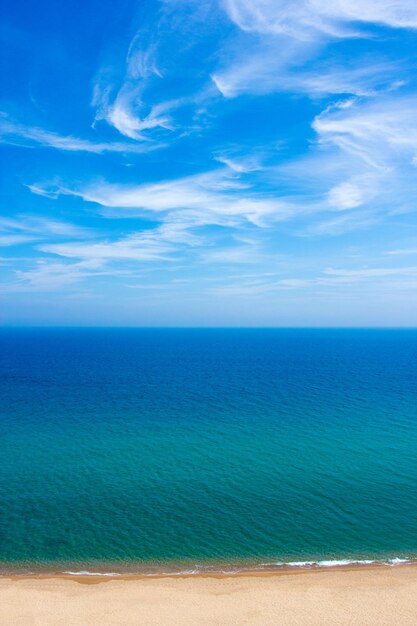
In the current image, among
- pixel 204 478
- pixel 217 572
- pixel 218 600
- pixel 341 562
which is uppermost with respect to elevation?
pixel 204 478

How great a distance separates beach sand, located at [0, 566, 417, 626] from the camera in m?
24.3

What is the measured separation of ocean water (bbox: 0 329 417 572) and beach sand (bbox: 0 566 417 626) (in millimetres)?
2239

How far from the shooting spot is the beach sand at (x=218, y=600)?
79.8 ft

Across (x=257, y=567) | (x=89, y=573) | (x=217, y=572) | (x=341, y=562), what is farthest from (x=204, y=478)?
(x=341, y=562)

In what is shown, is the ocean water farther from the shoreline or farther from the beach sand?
the beach sand

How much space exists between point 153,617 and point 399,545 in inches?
814

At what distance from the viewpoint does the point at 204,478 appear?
44.4m

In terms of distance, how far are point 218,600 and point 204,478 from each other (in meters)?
18.6

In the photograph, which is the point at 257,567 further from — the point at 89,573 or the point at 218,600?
the point at 89,573

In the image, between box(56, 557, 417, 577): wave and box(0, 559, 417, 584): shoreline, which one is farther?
box(56, 557, 417, 577): wave

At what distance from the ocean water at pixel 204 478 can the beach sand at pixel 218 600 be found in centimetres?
224

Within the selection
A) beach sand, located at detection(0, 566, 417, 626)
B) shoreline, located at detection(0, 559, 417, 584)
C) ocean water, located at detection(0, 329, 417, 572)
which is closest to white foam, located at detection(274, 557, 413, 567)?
shoreline, located at detection(0, 559, 417, 584)

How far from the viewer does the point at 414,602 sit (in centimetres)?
2575

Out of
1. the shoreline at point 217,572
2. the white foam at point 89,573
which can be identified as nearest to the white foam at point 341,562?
the shoreline at point 217,572
